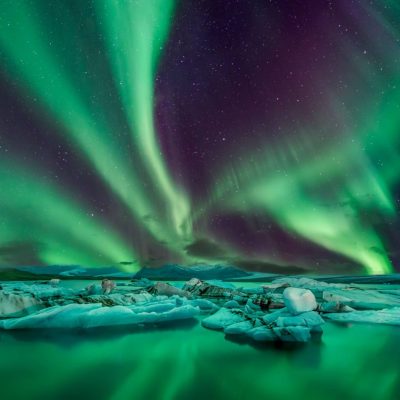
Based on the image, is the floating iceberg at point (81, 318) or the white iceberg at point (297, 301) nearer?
the white iceberg at point (297, 301)

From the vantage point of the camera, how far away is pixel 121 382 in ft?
15.1

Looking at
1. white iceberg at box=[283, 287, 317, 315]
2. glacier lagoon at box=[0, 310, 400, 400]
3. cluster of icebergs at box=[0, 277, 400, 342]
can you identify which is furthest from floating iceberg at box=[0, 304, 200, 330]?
white iceberg at box=[283, 287, 317, 315]

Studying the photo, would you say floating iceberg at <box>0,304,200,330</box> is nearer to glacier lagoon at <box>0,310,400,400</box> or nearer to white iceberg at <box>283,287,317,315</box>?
glacier lagoon at <box>0,310,400,400</box>

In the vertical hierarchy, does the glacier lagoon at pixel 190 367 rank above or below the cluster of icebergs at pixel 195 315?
below

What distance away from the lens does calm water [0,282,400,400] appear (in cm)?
423

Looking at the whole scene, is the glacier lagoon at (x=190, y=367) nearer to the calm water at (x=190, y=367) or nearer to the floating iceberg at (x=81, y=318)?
the calm water at (x=190, y=367)

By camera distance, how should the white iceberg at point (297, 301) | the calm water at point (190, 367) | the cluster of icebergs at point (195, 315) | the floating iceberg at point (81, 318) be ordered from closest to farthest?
the calm water at point (190, 367) < the cluster of icebergs at point (195, 315) < the white iceberg at point (297, 301) < the floating iceberg at point (81, 318)

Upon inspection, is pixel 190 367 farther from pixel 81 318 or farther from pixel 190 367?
pixel 81 318

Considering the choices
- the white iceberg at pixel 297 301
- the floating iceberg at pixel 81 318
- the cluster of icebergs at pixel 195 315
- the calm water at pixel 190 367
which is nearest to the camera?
the calm water at pixel 190 367

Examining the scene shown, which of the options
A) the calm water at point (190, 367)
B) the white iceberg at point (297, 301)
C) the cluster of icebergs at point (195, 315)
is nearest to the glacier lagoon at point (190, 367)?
the calm water at point (190, 367)

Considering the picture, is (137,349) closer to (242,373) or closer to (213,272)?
(242,373)

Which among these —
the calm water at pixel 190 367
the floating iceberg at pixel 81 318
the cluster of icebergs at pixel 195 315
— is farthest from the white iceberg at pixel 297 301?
the floating iceberg at pixel 81 318

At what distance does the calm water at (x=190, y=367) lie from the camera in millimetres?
4227

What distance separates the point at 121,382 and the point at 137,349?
1960mm
